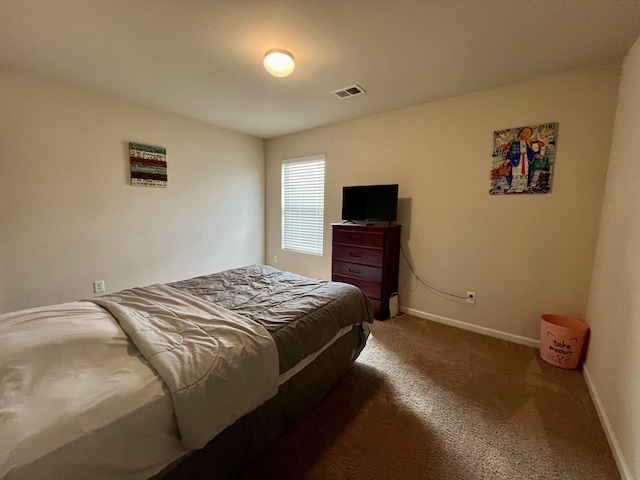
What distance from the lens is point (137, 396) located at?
0.87m

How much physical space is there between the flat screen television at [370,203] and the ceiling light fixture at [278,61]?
155cm

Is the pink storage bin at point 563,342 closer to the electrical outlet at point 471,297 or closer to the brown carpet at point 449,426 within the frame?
the brown carpet at point 449,426

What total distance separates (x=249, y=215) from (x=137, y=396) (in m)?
3.66

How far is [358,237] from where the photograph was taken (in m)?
3.06

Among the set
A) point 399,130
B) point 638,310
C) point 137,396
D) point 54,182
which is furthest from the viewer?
point 399,130

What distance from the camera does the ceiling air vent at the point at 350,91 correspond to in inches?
99.8

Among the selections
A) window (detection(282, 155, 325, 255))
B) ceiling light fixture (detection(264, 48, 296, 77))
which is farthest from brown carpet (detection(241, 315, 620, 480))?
ceiling light fixture (detection(264, 48, 296, 77))

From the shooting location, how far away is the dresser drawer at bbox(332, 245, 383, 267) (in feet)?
9.55

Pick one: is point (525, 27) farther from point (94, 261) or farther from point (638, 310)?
point (94, 261)

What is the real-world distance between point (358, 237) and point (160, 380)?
2403 millimetres

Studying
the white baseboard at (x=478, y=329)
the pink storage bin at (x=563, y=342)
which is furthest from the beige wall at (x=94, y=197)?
the pink storage bin at (x=563, y=342)

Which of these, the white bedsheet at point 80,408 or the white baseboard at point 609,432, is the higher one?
the white bedsheet at point 80,408

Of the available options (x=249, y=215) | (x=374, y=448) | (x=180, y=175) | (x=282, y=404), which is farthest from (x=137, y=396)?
(x=249, y=215)

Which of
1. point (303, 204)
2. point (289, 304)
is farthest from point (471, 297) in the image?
point (303, 204)
